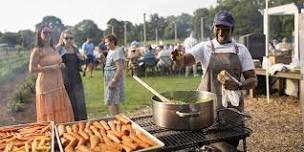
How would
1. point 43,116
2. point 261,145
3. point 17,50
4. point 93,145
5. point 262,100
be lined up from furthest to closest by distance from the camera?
point 17,50 < point 262,100 < point 261,145 < point 43,116 < point 93,145

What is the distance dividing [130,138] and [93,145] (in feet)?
0.87

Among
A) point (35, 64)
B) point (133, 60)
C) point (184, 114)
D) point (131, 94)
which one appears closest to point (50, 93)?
point (35, 64)

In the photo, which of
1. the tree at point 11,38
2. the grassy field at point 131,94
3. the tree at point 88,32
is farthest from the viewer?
the tree at point 88,32

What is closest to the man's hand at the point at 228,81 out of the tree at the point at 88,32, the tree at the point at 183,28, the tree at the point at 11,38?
the tree at the point at 11,38

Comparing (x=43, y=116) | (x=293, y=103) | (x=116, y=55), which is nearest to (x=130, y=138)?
(x=43, y=116)

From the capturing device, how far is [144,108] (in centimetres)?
862

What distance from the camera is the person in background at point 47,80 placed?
4914mm

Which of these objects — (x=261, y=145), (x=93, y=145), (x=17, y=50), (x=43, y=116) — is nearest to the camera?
(x=93, y=145)

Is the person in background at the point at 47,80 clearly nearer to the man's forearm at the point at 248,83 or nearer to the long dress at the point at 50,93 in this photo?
the long dress at the point at 50,93

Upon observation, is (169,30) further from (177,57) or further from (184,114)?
(184,114)

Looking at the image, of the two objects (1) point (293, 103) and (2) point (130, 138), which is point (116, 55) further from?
(1) point (293, 103)

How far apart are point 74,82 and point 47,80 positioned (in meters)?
1.10

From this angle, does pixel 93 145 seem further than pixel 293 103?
No

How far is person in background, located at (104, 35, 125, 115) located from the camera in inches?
229
